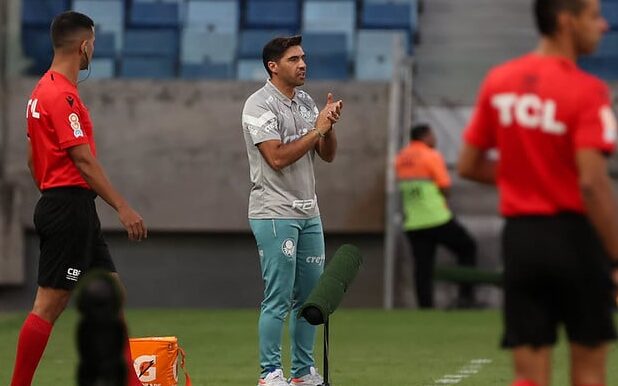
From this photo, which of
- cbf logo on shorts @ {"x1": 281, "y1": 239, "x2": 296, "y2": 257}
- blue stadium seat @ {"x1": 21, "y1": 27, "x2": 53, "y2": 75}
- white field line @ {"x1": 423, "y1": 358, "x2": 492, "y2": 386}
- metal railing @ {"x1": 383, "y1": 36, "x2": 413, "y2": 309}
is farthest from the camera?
blue stadium seat @ {"x1": 21, "y1": 27, "x2": 53, "y2": 75}

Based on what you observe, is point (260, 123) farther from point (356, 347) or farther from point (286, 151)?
point (356, 347)

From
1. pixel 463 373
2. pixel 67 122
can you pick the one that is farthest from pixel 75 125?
pixel 463 373

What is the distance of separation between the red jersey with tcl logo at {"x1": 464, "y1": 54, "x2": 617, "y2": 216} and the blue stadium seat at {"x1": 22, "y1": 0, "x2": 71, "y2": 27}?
1260cm

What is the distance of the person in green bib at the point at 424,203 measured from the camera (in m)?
15.3

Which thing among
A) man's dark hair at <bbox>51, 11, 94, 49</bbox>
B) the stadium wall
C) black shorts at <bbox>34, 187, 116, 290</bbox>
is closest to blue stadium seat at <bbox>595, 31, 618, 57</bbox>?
the stadium wall

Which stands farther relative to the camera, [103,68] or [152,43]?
[152,43]

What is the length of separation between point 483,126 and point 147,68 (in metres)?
12.2

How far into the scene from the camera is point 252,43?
56.0 feet

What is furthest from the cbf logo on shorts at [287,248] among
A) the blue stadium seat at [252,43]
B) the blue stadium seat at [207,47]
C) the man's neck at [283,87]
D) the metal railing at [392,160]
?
the blue stadium seat at [207,47]

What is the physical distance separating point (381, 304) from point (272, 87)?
8.45 meters

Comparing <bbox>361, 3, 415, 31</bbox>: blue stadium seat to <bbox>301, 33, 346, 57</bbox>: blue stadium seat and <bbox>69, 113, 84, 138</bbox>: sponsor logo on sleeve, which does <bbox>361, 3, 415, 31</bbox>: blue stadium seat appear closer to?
<bbox>301, 33, 346, 57</bbox>: blue stadium seat

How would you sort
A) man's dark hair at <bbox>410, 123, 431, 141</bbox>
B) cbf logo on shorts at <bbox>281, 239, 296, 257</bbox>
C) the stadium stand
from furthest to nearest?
the stadium stand < man's dark hair at <bbox>410, 123, 431, 141</bbox> < cbf logo on shorts at <bbox>281, 239, 296, 257</bbox>

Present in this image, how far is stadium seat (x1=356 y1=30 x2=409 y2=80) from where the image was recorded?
54.3 ft

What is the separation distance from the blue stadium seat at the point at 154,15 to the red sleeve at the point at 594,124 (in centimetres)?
1290
